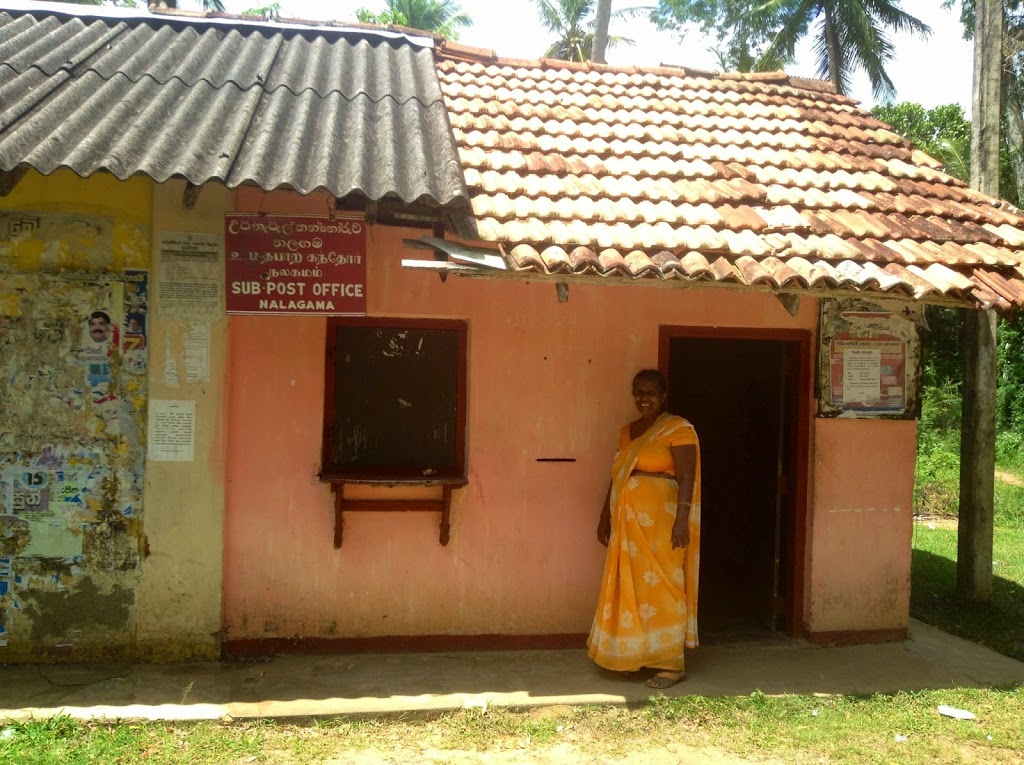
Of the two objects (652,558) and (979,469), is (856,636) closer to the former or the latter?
(652,558)

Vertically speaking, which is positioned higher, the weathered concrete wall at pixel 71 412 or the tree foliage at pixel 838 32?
the tree foliage at pixel 838 32

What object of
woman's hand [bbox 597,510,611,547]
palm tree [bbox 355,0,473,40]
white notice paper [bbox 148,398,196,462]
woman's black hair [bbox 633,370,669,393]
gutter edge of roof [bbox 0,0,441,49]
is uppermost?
palm tree [bbox 355,0,473,40]

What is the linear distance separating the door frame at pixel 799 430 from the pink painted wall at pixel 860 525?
76 millimetres

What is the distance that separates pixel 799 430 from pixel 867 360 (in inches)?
25.8

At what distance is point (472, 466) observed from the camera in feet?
16.5

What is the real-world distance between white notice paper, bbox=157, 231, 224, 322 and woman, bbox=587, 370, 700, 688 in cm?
263

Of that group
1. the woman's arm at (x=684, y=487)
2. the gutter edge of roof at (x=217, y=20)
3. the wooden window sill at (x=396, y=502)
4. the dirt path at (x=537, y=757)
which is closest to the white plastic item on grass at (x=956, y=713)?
the dirt path at (x=537, y=757)

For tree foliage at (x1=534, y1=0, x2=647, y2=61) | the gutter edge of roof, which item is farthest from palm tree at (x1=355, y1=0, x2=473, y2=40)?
the gutter edge of roof

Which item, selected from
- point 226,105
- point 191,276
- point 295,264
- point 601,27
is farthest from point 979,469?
point 601,27

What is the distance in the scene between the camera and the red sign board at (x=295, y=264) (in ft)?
15.1

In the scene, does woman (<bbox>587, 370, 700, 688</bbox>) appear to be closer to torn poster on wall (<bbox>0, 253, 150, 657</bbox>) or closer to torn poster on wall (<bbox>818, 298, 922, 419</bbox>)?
torn poster on wall (<bbox>818, 298, 922, 419</bbox>)

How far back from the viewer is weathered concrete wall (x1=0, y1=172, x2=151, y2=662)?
4562 millimetres

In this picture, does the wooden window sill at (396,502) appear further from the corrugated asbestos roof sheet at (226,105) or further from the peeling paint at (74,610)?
the corrugated asbestos roof sheet at (226,105)

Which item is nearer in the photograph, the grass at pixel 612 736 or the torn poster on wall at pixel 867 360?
the grass at pixel 612 736
